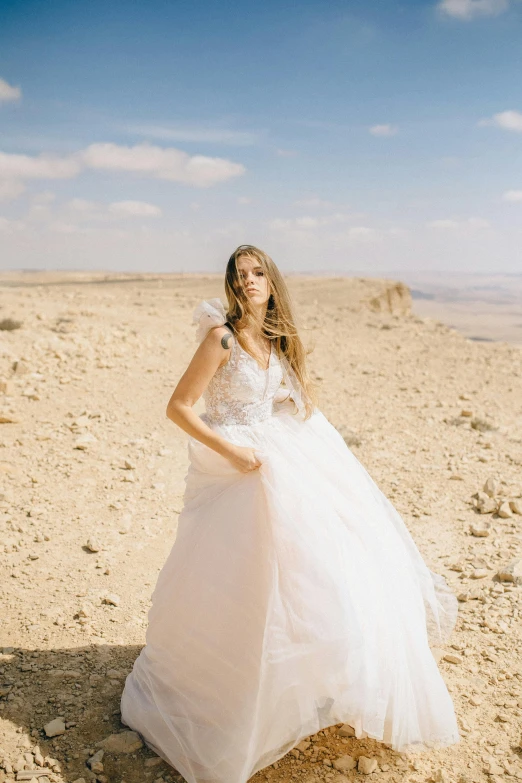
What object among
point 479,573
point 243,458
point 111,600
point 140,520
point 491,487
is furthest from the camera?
point 491,487

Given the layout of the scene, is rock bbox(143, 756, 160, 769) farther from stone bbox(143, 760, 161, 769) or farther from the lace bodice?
the lace bodice

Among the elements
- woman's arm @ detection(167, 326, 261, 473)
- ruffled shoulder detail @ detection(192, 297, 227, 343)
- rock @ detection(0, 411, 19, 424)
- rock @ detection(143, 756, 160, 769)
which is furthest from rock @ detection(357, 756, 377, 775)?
rock @ detection(0, 411, 19, 424)

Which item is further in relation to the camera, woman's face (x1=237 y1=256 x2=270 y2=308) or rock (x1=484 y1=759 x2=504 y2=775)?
woman's face (x1=237 y1=256 x2=270 y2=308)

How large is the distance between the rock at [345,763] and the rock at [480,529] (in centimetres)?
247

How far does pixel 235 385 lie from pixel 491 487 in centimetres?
351

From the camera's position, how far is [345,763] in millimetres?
2477

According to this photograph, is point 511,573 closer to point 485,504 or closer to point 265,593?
point 485,504

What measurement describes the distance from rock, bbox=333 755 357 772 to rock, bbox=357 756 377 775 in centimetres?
3

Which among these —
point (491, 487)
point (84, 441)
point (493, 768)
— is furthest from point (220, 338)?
point (84, 441)

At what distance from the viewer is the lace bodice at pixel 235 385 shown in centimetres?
250

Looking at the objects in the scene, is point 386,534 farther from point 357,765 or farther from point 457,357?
point 457,357

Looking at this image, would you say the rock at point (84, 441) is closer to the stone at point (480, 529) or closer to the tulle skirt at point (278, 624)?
the tulle skirt at point (278, 624)

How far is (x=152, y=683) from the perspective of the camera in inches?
102

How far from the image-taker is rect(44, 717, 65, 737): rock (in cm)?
257
